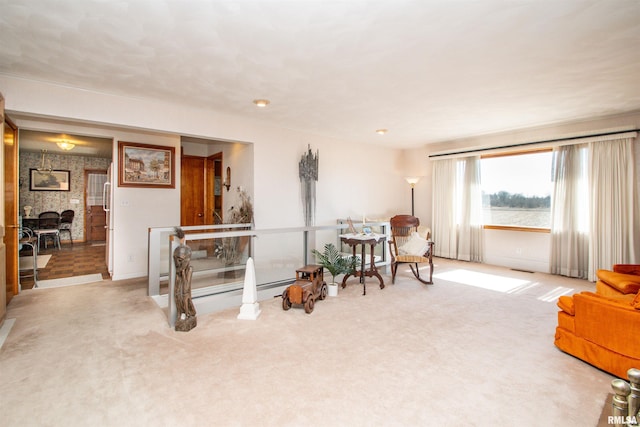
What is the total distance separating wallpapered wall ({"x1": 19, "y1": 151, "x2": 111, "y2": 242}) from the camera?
837cm

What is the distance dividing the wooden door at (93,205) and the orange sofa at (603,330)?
1075 cm

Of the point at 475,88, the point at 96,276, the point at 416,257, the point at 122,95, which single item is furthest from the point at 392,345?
the point at 96,276

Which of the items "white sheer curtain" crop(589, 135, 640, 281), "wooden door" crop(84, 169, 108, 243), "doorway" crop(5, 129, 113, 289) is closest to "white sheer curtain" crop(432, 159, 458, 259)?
"white sheer curtain" crop(589, 135, 640, 281)

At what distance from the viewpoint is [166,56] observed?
2.80 meters

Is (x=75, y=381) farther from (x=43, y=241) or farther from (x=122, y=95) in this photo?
(x=43, y=241)

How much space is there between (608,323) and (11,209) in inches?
239

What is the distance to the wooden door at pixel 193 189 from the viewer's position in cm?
675

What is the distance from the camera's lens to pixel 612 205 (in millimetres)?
4660

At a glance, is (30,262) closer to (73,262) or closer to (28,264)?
(28,264)

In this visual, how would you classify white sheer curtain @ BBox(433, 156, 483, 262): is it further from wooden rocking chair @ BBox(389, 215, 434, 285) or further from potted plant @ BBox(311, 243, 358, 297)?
potted plant @ BBox(311, 243, 358, 297)

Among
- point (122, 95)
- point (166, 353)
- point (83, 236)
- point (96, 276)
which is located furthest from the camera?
point (83, 236)

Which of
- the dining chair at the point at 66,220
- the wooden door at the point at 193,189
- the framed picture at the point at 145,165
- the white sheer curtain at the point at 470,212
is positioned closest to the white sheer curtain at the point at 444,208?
the white sheer curtain at the point at 470,212

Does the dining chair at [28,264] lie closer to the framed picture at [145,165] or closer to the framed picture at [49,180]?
the framed picture at [145,165]

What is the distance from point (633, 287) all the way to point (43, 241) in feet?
37.4
